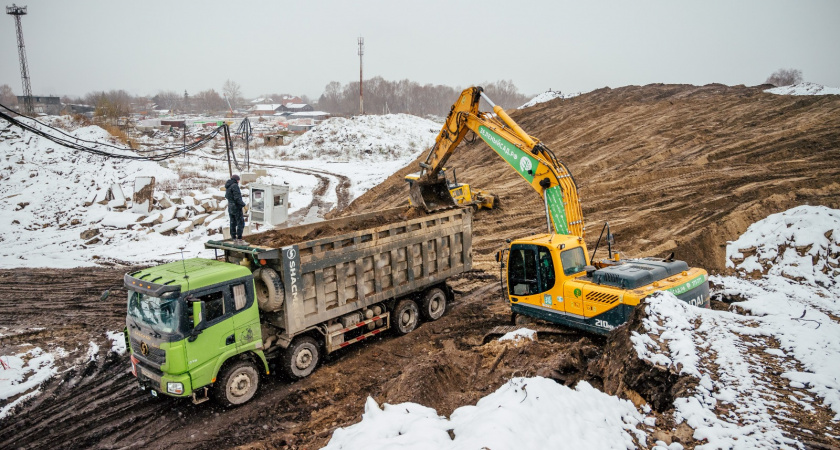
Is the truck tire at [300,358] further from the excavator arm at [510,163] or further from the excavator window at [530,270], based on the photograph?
the excavator arm at [510,163]

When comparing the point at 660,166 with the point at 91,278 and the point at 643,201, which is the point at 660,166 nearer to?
the point at 643,201

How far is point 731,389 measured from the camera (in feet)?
16.7

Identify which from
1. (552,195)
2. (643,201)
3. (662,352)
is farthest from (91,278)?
(643,201)

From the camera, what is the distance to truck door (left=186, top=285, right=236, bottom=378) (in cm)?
712

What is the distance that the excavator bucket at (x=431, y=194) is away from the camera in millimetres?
12977

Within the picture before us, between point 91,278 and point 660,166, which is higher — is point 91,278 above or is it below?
below

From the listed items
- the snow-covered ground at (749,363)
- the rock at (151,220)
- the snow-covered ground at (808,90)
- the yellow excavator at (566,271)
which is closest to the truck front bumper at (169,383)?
the yellow excavator at (566,271)

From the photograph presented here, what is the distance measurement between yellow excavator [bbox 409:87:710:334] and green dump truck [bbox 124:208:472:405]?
7.17 feet

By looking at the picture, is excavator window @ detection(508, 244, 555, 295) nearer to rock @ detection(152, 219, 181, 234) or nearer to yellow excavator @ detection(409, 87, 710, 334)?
yellow excavator @ detection(409, 87, 710, 334)

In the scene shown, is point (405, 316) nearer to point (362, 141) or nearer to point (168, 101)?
point (362, 141)

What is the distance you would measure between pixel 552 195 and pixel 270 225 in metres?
13.0

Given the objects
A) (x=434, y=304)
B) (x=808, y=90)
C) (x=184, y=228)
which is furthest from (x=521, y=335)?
(x=808, y=90)

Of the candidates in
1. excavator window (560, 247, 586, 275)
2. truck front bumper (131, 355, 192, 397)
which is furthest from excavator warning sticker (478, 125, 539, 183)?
truck front bumper (131, 355, 192, 397)

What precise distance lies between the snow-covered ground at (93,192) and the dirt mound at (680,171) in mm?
7781
